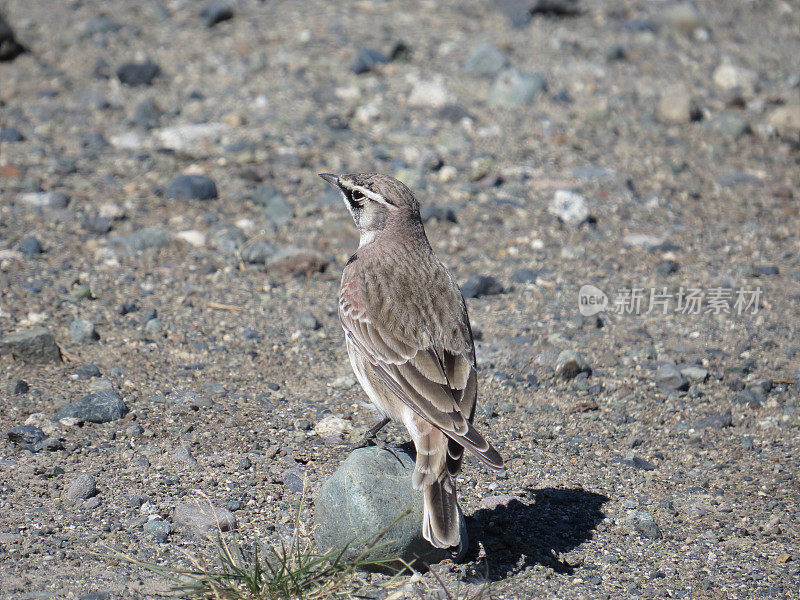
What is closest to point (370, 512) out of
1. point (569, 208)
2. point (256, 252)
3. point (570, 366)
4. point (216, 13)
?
point (570, 366)

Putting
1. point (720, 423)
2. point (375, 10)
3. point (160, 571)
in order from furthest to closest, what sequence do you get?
point (375, 10) < point (720, 423) < point (160, 571)

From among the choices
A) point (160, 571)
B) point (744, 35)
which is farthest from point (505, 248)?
point (744, 35)

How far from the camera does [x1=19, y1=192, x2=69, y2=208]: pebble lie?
8.52m

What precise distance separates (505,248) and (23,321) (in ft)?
14.0

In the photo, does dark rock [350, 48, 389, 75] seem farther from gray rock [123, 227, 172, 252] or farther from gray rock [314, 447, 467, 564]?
gray rock [314, 447, 467, 564]

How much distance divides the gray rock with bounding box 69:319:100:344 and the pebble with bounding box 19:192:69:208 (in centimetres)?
219

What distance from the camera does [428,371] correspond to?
191 inches

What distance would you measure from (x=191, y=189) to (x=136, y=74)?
2.82 m

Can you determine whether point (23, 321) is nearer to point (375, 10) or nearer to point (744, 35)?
point (375, 10)

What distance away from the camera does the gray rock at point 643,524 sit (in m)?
5.11

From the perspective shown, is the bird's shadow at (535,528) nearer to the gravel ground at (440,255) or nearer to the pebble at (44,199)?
the gravel ground at (440,255)

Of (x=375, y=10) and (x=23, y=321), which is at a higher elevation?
(x=375, y=10)

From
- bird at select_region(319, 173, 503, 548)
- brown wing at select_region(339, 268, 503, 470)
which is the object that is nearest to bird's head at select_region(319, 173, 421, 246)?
bird at select_region(319, 173, 503, 548)

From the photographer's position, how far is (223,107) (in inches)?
409
